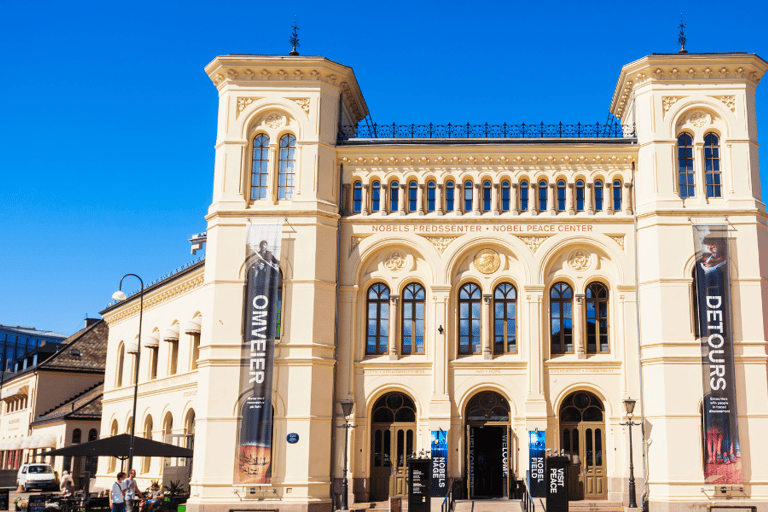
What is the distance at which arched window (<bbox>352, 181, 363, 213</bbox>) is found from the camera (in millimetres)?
31578

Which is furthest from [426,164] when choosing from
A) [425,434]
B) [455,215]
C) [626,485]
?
[626,485]

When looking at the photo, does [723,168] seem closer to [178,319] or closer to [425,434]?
[425,434]

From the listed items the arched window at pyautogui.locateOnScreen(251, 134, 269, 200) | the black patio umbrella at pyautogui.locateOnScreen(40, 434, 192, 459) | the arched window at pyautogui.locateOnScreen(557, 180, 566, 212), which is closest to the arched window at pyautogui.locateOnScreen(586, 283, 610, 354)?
the arched window at pyautogui.locateOnScreen(557, 180, 566, 212)

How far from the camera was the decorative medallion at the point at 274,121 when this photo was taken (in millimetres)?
31125

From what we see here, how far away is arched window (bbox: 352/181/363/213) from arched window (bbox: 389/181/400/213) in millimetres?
1061

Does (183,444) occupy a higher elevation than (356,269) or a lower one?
lower

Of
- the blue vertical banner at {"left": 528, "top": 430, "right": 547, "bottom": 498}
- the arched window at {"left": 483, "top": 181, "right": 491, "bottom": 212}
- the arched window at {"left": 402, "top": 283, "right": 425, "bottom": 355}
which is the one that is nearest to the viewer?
the blue vertical banner at {"left": 528, "top": 430, "right": 547, "bottom": 498}

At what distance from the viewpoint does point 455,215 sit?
30.9m

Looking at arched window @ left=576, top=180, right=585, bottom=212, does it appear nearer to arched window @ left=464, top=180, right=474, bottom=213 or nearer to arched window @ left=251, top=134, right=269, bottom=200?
arched window @ left=464, top=180, right=474, bottom=213

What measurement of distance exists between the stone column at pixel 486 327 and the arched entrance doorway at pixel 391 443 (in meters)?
3.17

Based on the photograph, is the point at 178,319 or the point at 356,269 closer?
the point at 356,269

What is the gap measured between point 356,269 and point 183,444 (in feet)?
42.4

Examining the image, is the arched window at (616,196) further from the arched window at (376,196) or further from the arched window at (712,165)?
the arched window at (376,196)

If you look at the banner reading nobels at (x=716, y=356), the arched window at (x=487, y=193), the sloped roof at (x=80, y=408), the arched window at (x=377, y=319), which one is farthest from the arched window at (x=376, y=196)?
the sloped roof at (x=80, y=408)
